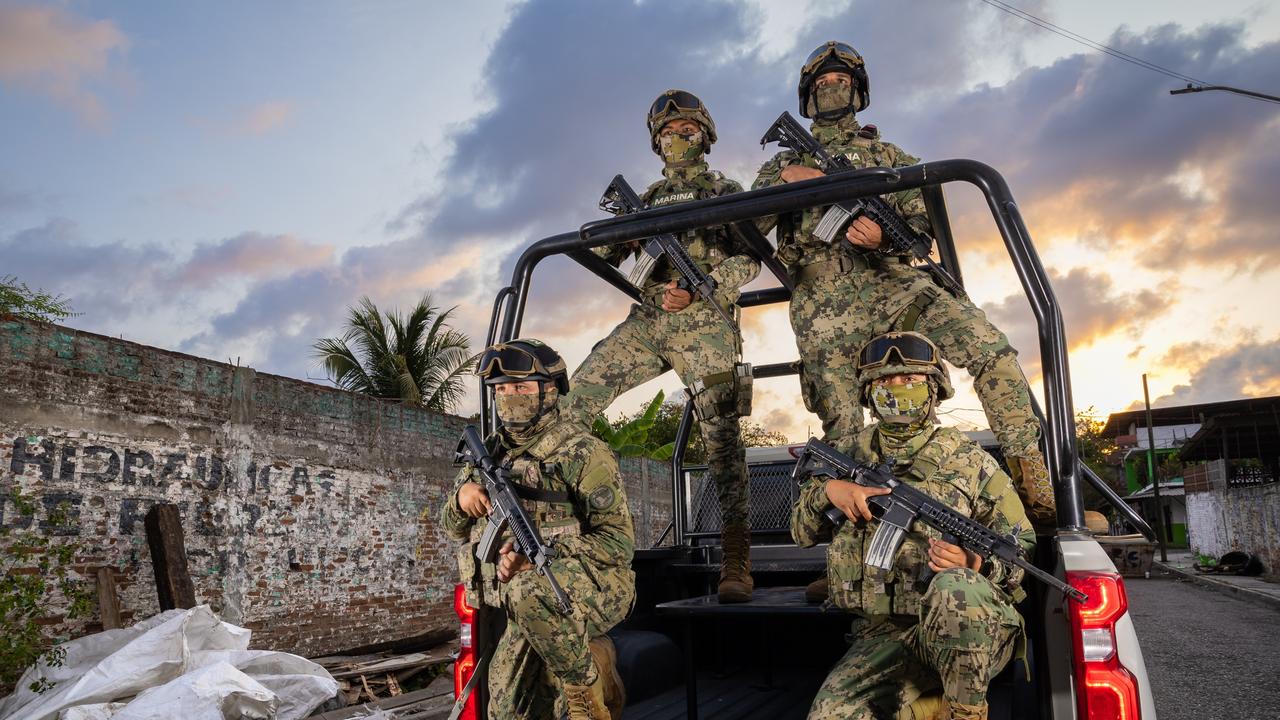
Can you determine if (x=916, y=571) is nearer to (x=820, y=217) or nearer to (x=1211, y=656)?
(x=820, y=217)

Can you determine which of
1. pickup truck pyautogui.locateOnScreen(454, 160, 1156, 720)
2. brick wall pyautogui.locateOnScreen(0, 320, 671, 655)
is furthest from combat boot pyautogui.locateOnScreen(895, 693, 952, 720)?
brick wall pyautogui.locateOnScreen(0, 320, 671, 655)

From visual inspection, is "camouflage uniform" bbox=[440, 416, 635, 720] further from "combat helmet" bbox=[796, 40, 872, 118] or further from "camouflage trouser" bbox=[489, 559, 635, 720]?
"combat helmet" bbox=[796, 40, 872, 118]

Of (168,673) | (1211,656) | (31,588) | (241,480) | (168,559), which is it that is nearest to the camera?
(168,673)

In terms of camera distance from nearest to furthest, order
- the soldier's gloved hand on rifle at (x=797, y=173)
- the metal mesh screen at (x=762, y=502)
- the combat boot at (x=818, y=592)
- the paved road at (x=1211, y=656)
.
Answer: the combat boot at (x=818, y=592)
the soldier's gloved hand on rifle at (x=797, y=173)
the metal mesh screen at (x=762, y=502)
the paved road at (x=1211, y=656)

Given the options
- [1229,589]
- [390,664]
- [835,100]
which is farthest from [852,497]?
[1229,589]

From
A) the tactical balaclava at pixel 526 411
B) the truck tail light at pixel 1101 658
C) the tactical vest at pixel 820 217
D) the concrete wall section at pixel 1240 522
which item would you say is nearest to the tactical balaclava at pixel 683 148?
the tactical vest at pixel 820 217

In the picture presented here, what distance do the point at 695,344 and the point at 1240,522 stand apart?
76.2 feet

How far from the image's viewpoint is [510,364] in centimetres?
280

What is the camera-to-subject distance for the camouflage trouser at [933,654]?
200cm

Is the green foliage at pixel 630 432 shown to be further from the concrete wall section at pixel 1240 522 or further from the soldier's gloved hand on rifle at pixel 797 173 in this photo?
the concrete wall section at pixel 1240 522

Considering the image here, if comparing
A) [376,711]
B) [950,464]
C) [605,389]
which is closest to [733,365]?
[605,389]

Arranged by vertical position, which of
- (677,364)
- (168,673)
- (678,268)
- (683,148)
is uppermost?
(683,148)

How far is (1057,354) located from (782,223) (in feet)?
4.25

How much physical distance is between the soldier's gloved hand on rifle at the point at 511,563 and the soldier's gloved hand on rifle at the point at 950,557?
1.13m
